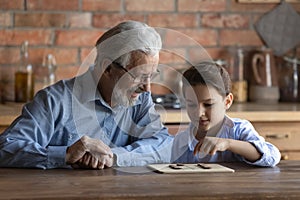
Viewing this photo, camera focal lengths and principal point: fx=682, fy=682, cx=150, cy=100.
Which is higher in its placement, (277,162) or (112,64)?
(112,64)

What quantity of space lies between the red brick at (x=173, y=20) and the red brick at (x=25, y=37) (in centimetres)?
58

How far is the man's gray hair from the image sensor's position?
2.21 meters

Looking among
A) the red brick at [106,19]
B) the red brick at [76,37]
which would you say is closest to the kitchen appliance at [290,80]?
the red brick at [106,19]

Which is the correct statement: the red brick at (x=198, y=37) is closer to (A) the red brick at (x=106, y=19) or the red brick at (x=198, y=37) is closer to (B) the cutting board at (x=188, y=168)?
(A) the red brick at (x=106, y=19)

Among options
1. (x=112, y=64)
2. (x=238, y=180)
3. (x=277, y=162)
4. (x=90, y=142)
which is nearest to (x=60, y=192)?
(x=90, y=142)

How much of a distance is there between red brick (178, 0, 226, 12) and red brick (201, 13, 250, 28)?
38mm

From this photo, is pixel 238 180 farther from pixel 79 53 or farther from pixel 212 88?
pixel 79 53

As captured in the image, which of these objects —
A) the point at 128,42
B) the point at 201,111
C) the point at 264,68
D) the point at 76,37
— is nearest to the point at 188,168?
the point at 201,111

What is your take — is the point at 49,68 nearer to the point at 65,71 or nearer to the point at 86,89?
the point at 65,71

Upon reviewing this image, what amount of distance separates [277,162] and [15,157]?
0.84m

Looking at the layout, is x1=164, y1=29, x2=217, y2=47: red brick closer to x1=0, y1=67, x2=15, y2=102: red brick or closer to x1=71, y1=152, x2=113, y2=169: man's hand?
x1=0, y1=67, x2=15, y2=102: red brick

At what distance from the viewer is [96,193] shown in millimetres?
1710

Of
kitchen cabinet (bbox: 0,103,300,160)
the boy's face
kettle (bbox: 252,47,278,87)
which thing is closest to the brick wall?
kettle (bbox: 252,47,278,87)

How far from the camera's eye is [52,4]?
3.67 meters
